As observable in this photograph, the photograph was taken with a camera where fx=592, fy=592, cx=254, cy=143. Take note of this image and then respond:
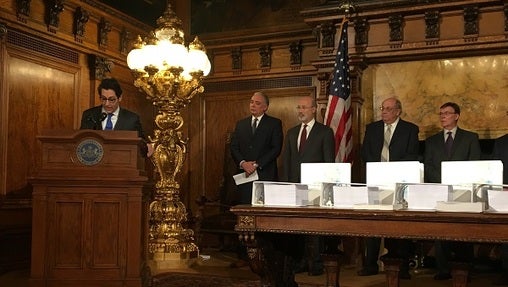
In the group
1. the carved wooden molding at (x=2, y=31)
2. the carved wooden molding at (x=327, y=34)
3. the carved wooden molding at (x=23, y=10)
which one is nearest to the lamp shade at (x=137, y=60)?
the carved wooden molding at (x=23, y=10)

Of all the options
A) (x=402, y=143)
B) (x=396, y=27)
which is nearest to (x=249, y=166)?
(x=402, y=143)

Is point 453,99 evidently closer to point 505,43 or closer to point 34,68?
point 505,43

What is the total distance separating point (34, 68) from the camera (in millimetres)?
5887

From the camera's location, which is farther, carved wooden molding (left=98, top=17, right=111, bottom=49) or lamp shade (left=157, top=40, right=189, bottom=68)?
carved wooden molding (left=98, top=17, right=111, bottom=49)

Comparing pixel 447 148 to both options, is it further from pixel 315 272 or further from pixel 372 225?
pixel 372 225

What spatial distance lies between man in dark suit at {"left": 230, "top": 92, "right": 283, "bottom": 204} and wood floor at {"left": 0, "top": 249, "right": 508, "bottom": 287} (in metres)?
0.68

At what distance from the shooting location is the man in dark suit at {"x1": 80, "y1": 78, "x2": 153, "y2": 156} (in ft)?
14.2

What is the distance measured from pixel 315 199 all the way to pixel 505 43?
3.47 metres

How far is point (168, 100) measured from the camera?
19.5ft

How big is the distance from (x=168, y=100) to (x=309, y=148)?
5.44 ft

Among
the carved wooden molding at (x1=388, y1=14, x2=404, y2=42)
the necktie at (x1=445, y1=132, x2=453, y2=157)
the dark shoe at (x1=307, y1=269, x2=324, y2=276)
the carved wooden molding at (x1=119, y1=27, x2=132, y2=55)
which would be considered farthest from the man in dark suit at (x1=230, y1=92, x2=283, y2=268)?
the carved wooden molding at (x1=119, y1=27, x2=132, y2=55)

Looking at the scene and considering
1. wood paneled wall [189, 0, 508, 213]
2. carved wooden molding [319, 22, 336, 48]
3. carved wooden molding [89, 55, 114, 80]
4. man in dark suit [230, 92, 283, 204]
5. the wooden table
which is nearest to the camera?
the wooden table

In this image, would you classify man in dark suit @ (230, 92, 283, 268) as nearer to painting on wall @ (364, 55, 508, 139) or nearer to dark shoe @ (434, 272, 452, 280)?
painting on wall @ (364, 55, 508, 139)

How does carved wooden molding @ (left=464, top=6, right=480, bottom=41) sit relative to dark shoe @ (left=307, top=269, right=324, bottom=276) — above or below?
above
